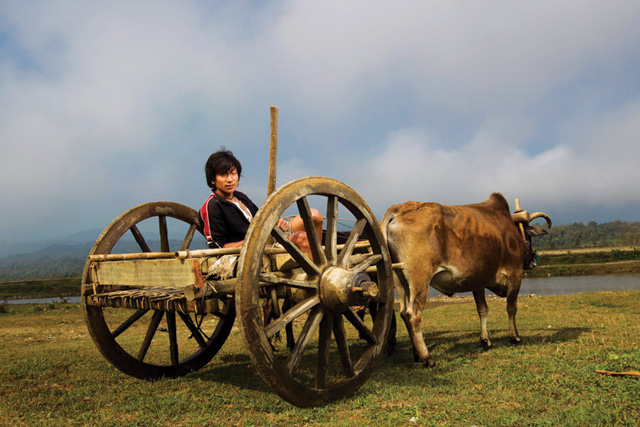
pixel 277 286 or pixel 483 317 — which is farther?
pixel 483 317

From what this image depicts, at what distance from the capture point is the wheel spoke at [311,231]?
12.2ft

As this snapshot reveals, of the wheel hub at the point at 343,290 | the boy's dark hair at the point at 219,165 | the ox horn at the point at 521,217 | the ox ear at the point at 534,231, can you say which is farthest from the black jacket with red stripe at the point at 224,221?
the ox ear at the point at 534,231

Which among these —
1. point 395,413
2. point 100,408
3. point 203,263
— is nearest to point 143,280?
point 203,263

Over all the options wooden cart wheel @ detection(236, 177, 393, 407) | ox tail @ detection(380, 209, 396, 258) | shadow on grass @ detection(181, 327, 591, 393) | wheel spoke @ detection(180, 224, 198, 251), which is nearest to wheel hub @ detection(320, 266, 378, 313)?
wooden cart wheel @ detection(236, 177, 393, 407)

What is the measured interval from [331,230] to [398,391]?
67.9 inches

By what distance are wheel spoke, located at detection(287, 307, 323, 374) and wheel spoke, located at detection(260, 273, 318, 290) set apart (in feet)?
0.77

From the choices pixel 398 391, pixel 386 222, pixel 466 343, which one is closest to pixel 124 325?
pixel 398 391

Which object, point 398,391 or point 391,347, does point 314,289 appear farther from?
point 391,347

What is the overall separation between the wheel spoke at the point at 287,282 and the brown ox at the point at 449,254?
2.04m

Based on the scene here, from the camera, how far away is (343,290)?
365cm

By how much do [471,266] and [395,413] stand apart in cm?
284

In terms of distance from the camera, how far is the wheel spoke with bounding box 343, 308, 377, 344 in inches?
160

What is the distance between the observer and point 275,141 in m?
4.43

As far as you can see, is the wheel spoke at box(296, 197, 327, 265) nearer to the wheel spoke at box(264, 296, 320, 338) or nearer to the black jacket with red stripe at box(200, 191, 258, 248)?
the wheel spoke at box(264, 296, 320, 338)
